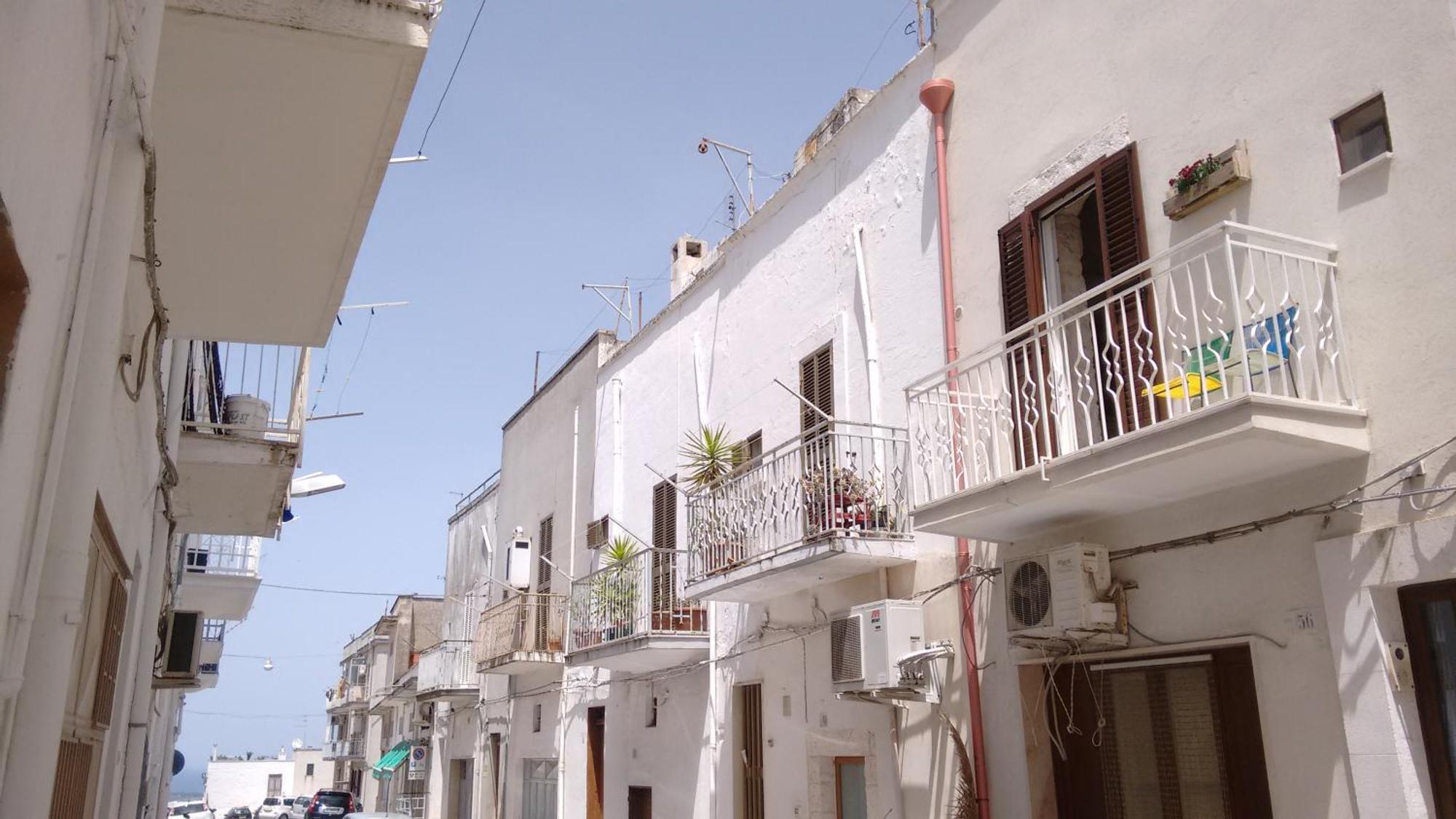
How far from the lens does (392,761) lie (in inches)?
1326

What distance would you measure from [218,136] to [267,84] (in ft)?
1.79

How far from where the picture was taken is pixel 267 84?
16.6 ft

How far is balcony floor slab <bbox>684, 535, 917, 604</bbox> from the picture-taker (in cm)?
944

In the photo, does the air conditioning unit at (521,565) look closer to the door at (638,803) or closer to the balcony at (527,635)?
the balcony at (527,635)

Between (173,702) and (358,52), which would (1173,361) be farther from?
(173,702)

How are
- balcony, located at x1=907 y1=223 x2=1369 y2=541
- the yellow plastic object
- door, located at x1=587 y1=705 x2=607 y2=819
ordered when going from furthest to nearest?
door, located at x1=587 y1=705 x2=607 y2=819, the yellow plastic object, balcony, located at x1=907 y1=223 x2=1369 y2=541

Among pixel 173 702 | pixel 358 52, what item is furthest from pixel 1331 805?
pixel 173 702

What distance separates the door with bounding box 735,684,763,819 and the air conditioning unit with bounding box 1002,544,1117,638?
190 inches

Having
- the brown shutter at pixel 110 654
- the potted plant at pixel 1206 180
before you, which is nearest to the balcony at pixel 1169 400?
the potted plant at pixel 1206 180

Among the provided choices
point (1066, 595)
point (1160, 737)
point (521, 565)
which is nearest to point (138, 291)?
point (1066, 595)

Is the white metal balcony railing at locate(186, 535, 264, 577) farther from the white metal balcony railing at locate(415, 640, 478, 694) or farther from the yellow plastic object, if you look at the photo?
the yellow plastic object

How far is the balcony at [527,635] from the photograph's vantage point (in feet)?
57.3

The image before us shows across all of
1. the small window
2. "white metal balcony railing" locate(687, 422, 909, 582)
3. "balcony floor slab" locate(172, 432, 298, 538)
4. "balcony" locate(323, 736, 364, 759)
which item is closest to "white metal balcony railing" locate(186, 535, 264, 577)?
"balcony floor slab" locate(172, 432, 298, 538)

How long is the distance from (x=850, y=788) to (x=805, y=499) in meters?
2.65
